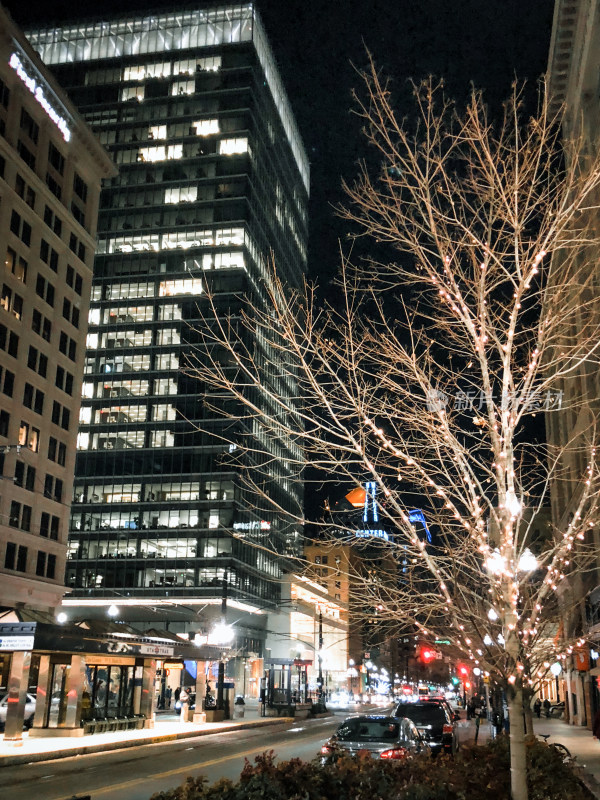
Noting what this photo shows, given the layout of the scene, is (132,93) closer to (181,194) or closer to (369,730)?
(181,194)

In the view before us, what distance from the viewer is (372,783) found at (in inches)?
362

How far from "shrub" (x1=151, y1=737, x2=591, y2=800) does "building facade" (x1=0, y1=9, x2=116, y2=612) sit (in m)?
41.9

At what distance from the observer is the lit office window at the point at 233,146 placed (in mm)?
95375

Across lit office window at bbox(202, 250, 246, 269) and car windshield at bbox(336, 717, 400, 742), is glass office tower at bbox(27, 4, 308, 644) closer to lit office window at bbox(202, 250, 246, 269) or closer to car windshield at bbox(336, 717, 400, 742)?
lit office window at bbox(202, 250, 246, 269)

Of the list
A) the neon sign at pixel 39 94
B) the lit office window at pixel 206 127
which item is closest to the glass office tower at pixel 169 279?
the lit office window at pixel 206 127

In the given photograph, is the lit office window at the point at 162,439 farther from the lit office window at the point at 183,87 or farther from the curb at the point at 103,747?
the curb at the point at 103,747

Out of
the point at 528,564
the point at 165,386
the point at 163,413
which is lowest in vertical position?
the point at 528,564

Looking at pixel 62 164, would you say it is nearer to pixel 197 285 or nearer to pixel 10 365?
pixel 10 365

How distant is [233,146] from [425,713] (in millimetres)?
82869

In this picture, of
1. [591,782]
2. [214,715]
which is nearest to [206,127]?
[214,715]

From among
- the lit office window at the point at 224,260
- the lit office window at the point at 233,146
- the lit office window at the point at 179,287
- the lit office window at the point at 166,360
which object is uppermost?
the lit office window at the point at 233,146

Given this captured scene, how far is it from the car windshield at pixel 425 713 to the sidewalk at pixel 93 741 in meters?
9.90

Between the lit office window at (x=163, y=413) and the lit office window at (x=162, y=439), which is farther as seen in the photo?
the lit office window at (x=163, y=413)

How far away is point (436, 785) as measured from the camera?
9.32m
